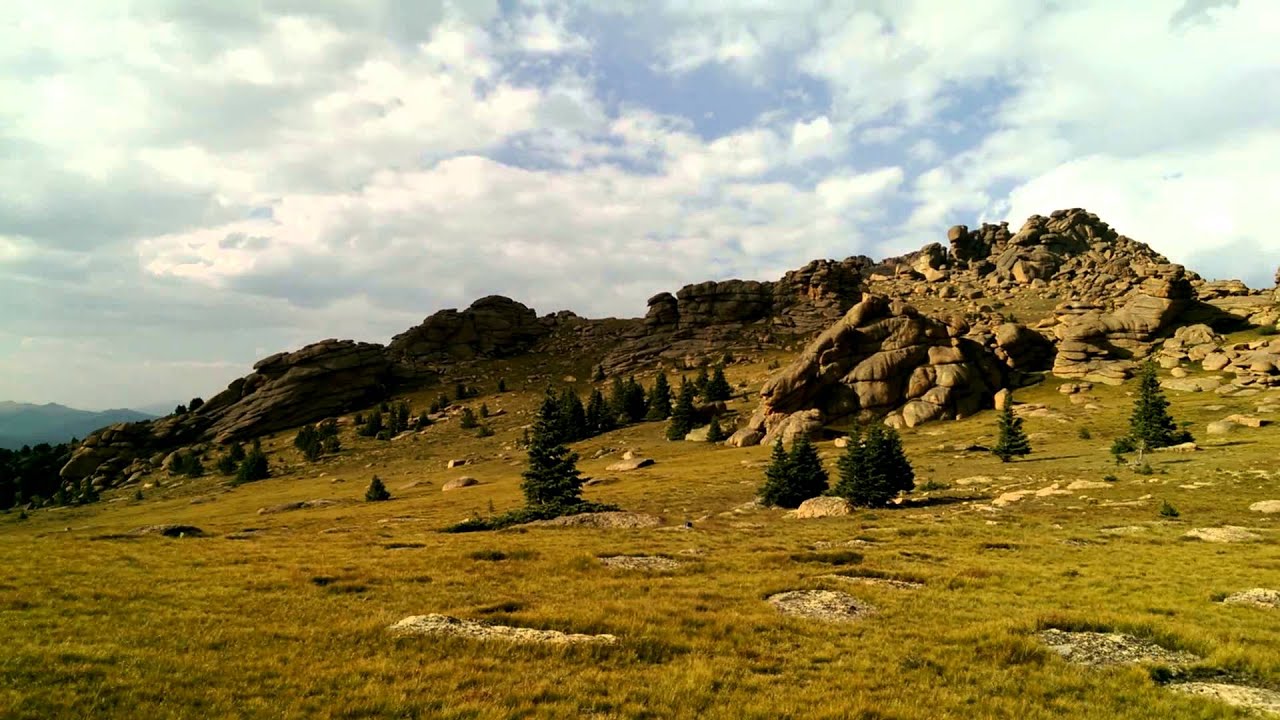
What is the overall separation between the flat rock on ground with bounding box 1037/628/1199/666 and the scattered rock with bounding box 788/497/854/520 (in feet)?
92.0

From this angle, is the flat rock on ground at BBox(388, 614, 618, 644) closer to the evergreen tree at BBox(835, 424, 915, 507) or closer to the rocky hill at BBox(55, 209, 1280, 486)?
the evergreen tree at BBox(835, 424, 915, 507)

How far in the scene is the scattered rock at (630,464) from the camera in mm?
83438

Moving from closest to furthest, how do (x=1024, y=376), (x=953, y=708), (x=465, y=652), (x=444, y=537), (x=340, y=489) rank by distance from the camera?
(x=953, y=708)
(x=465, y=652)
(x=444, y=537)
(x=340, y=489)
(x=1024, y=376)

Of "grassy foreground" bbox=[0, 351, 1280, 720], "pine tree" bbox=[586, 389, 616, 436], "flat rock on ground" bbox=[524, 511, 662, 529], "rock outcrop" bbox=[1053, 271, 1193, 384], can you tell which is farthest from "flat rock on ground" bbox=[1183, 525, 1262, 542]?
"pine tree" bbox=[586, 389, 616, 436]

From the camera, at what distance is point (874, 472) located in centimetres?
4819

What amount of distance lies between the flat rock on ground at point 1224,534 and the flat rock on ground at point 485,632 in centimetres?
3359

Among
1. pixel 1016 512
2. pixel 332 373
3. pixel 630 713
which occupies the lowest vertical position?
pixel 1016 512

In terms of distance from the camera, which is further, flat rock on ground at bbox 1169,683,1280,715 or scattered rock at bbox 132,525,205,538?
scattered rock at bbox 132,525,205,538

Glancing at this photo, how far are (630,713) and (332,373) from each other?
18844 cm

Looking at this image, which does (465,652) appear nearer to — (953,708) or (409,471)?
(953,708)

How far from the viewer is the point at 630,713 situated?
1000 cm

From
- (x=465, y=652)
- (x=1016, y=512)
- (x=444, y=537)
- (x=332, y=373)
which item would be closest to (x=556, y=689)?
(x=465, y=652)

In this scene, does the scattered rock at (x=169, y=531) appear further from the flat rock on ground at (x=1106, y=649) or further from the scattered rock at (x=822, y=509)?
the flat rock on ground at (x=1106, y=649)

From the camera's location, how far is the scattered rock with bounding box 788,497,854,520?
43.8 m
